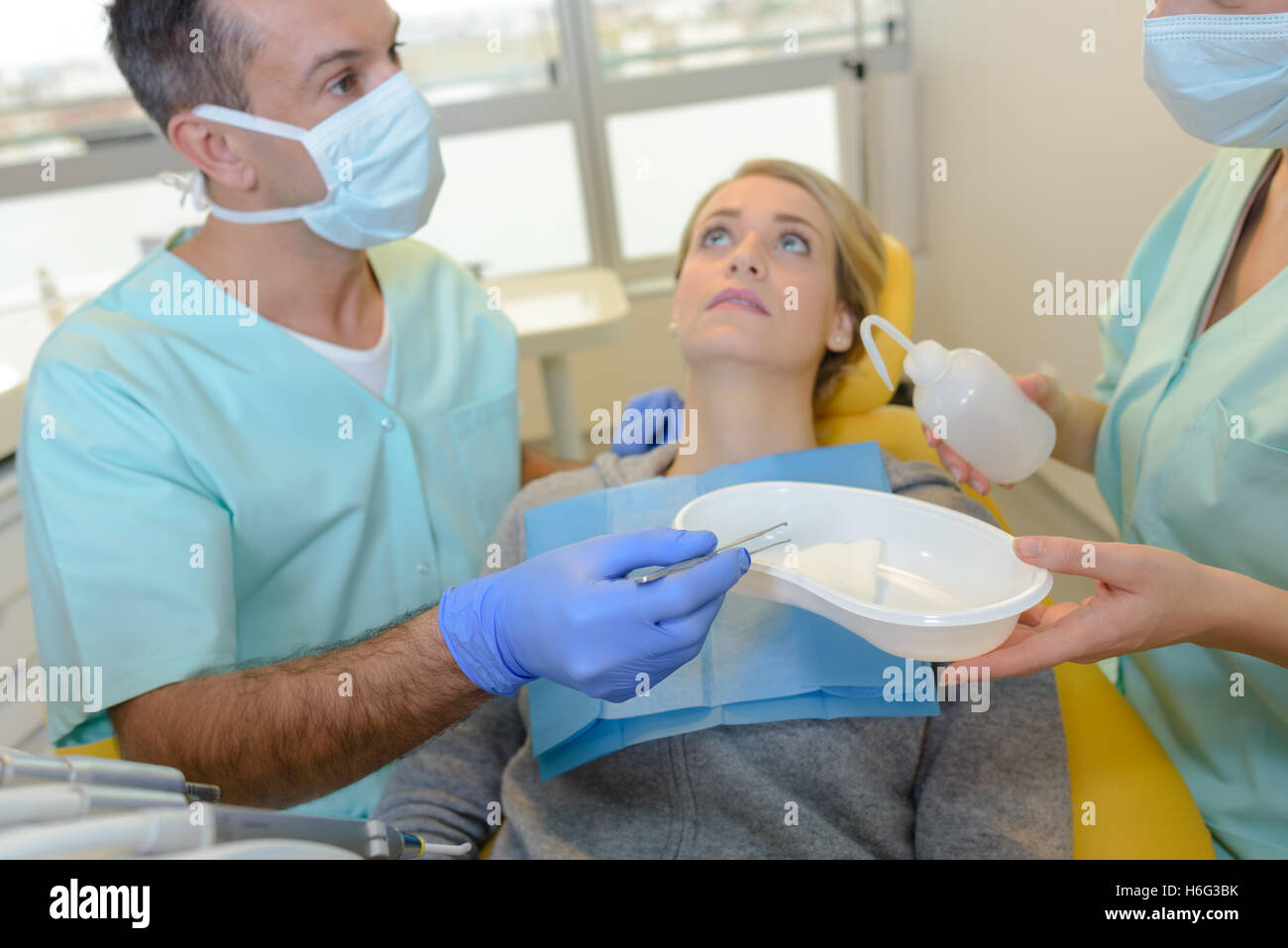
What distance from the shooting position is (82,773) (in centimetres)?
53

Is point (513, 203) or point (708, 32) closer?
point (708, 32)

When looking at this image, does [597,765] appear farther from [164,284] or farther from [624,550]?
[164,284]

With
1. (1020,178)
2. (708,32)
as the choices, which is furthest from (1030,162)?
(708,32)

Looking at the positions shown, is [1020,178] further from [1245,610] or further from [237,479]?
[237,479]

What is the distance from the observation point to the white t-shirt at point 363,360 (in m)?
1.41

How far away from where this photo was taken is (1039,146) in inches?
90.1

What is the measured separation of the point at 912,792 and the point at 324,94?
1.20 metres

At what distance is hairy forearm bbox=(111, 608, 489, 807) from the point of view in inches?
39.3

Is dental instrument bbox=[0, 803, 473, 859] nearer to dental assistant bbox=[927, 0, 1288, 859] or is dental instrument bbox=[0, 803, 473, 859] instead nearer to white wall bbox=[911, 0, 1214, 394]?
dental assistant bbox=[927, 0, 1288, 859]

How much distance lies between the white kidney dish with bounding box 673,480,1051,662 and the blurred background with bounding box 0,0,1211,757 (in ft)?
4.23

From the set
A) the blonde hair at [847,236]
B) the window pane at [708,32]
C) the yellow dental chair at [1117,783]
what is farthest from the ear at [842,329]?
the window pane at [708,32]

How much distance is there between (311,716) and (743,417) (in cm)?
71

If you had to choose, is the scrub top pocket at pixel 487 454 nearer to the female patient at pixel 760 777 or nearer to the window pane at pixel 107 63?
the female patient at pixel 760 777
